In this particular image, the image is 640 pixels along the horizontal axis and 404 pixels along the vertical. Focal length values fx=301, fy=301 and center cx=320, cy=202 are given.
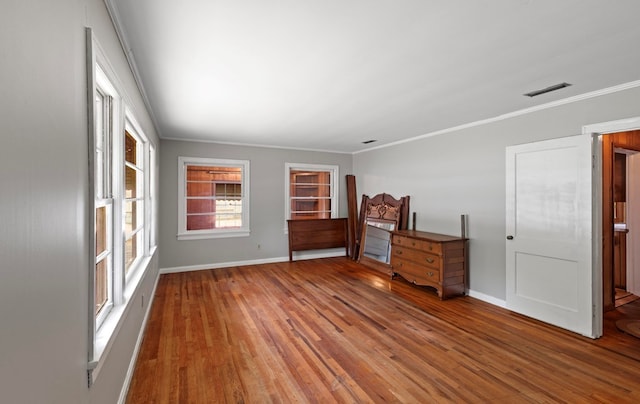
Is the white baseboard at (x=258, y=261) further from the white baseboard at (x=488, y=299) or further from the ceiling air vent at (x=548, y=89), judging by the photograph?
the ceiling air vent at (x=548, y=89)

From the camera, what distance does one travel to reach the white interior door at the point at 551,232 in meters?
2.99

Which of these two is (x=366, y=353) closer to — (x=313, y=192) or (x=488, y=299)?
(x=488, y=299)

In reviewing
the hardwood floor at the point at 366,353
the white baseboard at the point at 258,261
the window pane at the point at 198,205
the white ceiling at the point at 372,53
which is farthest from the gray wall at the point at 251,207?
the white ceiling at the point at 372,53

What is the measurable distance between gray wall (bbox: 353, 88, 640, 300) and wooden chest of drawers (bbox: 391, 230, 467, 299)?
0.71 ft

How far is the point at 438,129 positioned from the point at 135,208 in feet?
13.7

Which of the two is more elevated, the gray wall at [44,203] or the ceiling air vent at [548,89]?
the ceiling air vent at [548,89]

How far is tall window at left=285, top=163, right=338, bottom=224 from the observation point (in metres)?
6.57

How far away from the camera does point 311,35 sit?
Result: 1.92 metres

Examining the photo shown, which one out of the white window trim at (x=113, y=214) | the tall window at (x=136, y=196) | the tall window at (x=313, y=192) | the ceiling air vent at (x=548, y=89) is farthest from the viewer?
the tall window at (x=313, y=192)

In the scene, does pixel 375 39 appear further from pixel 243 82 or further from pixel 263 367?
pixel 263 367

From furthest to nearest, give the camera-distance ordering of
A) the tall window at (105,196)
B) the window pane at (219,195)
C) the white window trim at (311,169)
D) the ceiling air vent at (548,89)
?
1. the white window trim at (311,169)
2. the window pane at (219,195)
3. the ceiling air vent at (548,89)
4. the tall window at (105,196)

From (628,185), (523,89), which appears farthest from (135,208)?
(628,185)

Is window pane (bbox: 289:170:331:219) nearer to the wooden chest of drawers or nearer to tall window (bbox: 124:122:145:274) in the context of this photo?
the wooden chest of drawers

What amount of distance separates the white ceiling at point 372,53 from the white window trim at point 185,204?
190 centimetres
